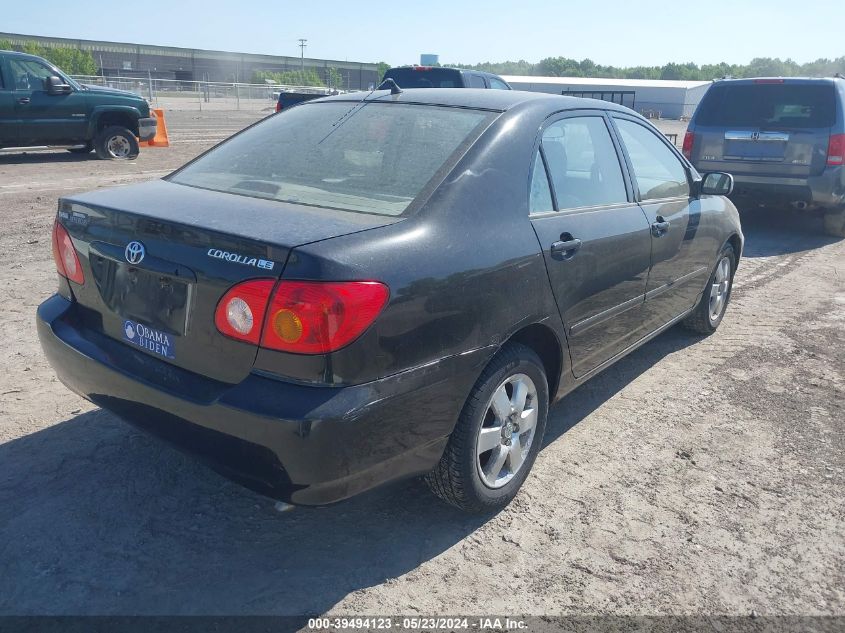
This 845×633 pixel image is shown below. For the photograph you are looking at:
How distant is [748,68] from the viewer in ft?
392

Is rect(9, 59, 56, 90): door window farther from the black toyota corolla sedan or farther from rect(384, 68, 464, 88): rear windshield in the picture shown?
the black toyota corolla sedan

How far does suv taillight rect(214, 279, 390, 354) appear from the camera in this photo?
2271 millimetres

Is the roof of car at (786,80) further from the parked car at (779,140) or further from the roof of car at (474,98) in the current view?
the roof of car at (474,98)

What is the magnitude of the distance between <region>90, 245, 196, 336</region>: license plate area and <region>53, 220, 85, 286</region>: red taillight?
0.47ft

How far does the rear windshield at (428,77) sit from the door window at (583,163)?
8399 millimetres

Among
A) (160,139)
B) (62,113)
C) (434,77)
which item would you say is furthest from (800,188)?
(160,139)

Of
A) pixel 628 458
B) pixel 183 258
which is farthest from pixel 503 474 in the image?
pixel 183 258

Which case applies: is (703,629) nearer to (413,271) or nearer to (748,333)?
(413,271)

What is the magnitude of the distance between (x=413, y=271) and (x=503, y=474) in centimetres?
114

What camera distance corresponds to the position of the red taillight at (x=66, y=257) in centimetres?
296

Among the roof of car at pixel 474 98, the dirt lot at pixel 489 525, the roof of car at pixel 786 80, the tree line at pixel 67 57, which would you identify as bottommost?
the dirt lot at pixel 489 525

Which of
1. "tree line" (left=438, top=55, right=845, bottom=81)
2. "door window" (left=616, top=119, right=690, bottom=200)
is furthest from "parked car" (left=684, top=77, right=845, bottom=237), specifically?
"tree line" (left=438, top=55, right=845, bottom=81)

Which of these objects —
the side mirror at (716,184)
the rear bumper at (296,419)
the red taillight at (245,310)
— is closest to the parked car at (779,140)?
the side mirror at (716,184)

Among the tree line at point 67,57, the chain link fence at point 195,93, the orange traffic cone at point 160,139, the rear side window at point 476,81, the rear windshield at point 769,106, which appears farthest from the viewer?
the tree line at point 67,57
